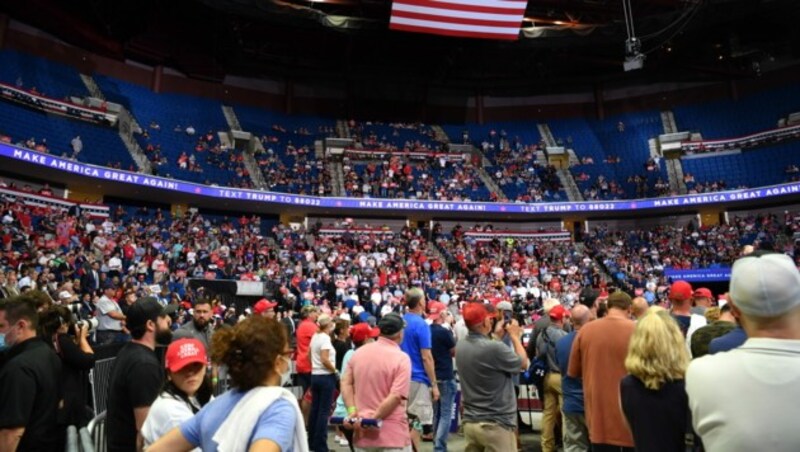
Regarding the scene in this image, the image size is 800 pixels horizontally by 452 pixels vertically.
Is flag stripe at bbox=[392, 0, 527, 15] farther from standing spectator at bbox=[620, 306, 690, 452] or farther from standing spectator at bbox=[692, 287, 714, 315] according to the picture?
standing spectator at bbox=[620, 306, 690, 452]

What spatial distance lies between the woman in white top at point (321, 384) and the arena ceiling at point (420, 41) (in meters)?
21.7

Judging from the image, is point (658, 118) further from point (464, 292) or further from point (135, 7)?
point (135, 7)

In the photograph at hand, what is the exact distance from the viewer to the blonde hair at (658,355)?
2764 millimetres

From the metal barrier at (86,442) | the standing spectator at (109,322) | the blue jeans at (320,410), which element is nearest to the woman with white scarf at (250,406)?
the metal barrier at (86,442)

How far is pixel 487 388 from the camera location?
14.1ft

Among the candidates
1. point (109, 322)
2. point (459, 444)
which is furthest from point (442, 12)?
point (459, 444)

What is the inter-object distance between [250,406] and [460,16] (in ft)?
78.0

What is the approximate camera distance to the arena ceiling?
26438 mm

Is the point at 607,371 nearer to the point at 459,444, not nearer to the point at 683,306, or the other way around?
the point at 683,306

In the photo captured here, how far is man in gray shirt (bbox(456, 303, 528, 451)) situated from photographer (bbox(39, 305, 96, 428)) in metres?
2.81

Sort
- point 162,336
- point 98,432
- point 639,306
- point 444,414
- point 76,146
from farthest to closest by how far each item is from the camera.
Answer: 1. point 76,146
2. point 444,414
3. point 639,306
4. point 98,432
5. point 162,336

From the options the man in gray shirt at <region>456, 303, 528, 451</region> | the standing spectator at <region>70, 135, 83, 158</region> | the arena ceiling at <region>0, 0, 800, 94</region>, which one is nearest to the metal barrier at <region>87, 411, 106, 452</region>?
the man in gray shirt at <region>456, 303, 528, 451</region>

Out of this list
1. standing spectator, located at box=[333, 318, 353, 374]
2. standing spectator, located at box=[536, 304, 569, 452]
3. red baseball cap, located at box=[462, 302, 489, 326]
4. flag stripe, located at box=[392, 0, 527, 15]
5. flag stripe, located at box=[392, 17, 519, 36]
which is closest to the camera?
red baseball cap, located at box=[462, 302, 489, 326]

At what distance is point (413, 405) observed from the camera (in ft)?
18.7
